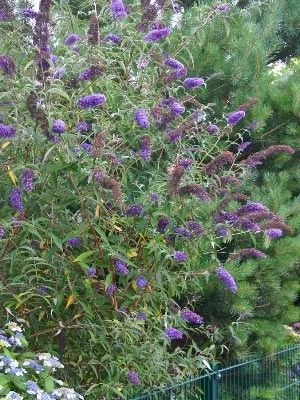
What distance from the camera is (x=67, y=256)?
4.16 m

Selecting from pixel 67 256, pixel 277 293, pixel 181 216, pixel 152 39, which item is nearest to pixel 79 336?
pixel 67 256

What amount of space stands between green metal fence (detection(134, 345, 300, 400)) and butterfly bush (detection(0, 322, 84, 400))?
0.80 meters

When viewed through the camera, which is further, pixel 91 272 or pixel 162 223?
pixel 162 223

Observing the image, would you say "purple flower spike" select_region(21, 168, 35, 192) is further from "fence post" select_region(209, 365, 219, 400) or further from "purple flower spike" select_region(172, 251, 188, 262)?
"fence post" select_region(209, 365, 219, 400)

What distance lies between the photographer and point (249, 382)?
19.4ft

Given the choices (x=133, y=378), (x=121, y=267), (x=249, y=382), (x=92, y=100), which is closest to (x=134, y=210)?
(x=121, y=267)

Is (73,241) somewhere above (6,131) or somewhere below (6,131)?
below

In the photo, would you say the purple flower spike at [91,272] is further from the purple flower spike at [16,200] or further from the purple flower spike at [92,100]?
the purple flower spike at [92,100]

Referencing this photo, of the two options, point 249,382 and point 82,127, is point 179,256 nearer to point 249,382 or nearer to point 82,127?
point 82,127

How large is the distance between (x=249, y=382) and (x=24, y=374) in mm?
2700

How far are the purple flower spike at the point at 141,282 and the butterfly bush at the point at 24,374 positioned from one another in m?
0.67

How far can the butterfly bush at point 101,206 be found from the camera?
12.4 ft

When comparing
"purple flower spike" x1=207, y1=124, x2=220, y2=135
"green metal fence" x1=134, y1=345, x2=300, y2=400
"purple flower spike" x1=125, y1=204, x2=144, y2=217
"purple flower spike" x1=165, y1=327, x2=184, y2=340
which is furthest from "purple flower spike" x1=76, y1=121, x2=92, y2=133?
"green metal fence" x1=134, y1=345, x2=300, y2=400

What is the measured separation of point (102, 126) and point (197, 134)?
0.85m
